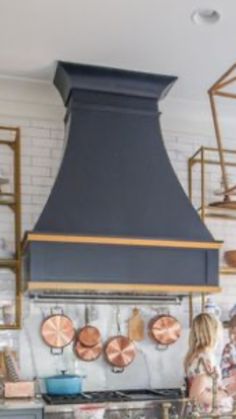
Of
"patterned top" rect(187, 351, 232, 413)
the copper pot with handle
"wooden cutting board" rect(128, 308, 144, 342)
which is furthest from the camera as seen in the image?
"wooden cutting board" rect(128, 308, 144, 342)

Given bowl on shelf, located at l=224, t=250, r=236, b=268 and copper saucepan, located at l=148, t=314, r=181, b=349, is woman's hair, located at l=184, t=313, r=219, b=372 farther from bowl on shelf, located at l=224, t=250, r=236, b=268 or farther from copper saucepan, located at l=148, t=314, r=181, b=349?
bowl on shelf, located at l=224, t=250, r=236, b=268

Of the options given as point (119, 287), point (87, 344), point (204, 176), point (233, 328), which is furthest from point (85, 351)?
point (204, 176)

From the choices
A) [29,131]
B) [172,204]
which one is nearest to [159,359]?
[172,204]

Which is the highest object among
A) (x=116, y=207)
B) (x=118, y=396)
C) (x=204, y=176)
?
(x=204, y=176)

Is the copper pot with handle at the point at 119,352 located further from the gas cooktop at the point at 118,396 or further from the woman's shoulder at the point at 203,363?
the woman's shoulder at the point at 203,363

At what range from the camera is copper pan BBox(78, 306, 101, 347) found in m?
4.22

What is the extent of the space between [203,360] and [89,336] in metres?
0.97

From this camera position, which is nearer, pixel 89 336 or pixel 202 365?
pixel 202 365

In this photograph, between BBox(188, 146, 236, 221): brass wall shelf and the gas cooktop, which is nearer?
the gas cooktop

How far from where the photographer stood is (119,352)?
4.28 meters

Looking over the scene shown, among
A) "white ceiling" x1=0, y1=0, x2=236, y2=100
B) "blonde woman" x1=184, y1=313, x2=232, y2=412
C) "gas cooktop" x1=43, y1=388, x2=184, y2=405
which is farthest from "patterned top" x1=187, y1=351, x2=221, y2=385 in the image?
"white ceiling" x1=0, y1=0, x2=236, y2=100

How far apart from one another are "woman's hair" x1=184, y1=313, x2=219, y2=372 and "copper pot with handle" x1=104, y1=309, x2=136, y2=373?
699mm

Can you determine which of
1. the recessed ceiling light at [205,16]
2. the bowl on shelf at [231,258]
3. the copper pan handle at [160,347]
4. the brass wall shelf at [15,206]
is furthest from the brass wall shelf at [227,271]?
the recessed ceiling light at [205,16]

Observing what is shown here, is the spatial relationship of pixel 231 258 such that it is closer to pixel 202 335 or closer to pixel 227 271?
pixel 227 271
